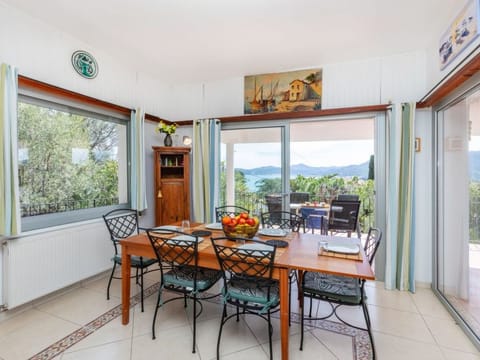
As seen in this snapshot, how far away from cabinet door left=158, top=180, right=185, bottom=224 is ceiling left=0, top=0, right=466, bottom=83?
178 centimetres

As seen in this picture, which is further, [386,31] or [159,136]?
[159,136]

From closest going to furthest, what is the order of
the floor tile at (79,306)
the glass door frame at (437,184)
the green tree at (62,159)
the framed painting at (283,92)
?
the floor tile at (79,306) < the green tree at (62,159) < the glass door frame at (437,184) < the framed painting at (283,92)

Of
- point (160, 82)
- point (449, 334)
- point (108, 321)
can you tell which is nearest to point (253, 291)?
point (108, 321)

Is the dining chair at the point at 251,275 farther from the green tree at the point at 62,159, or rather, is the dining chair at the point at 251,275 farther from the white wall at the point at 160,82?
the white wall at the point at 160,82

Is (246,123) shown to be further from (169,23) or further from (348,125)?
(348,125)

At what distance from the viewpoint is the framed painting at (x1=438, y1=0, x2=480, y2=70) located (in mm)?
2000

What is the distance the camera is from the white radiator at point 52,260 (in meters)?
2.30

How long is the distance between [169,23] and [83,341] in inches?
118

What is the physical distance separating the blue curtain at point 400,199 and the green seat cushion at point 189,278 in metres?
2.18

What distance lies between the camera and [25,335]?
6.93 ft

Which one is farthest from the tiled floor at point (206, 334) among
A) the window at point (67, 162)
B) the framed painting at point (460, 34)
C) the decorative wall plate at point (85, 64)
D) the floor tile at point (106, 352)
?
the decorative wall plate at point (85, 64)

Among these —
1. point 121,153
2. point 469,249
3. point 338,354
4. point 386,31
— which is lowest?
point 338,354

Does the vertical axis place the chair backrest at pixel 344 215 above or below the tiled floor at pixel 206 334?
above

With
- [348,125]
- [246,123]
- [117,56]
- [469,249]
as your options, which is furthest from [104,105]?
[348,125]
